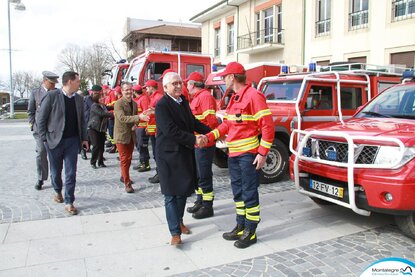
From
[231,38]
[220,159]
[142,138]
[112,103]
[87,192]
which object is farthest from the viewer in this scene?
[231,38]

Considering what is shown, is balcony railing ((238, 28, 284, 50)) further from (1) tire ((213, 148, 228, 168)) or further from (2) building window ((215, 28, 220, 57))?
(1) tire ((213, 148, 228, 168))

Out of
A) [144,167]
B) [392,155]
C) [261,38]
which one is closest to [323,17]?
[261,38]

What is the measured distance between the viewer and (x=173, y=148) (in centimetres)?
388

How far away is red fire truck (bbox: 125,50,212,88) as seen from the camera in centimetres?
1062

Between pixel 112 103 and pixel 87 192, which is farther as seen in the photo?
pixel 112 103

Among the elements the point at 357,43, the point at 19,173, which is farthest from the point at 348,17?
the point at 19,173

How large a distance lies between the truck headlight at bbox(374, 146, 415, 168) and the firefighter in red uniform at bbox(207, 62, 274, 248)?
1145 mm

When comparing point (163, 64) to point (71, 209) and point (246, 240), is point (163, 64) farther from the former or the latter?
point (246, 240)

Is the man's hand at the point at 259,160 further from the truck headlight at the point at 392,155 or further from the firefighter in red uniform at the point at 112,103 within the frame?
the firefighter in red uniform at the point at 112,103

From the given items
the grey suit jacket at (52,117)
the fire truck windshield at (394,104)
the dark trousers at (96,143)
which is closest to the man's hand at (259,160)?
the fire truck windshield at (394,104)

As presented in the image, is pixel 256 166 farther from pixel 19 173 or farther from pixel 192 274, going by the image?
pixel 19 173

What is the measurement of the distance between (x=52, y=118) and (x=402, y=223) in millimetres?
4574

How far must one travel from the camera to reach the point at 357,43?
15.7m

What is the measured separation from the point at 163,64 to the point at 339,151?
7.53 metres
